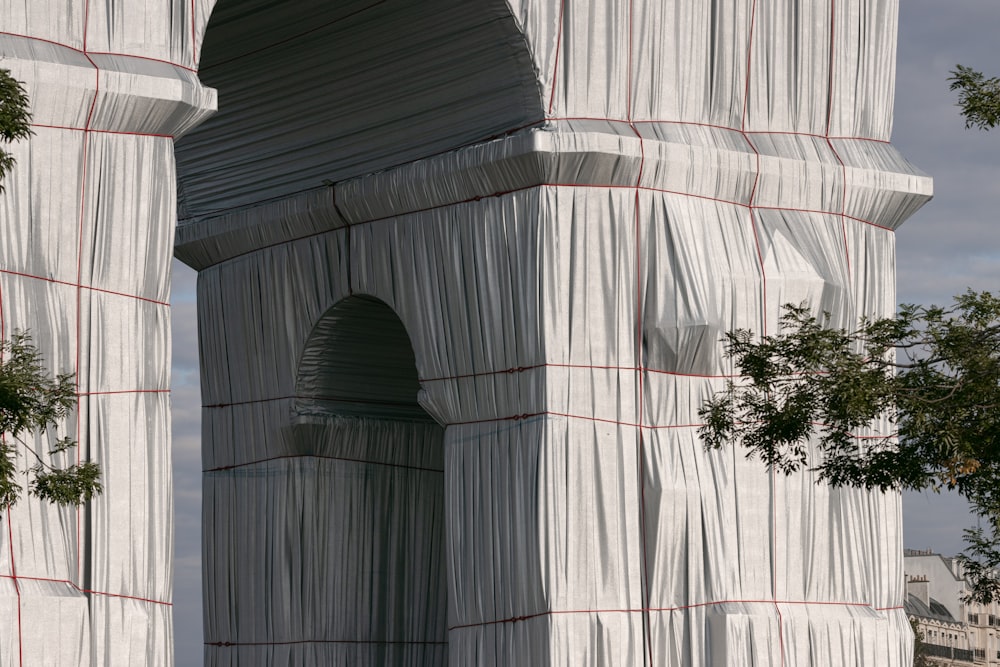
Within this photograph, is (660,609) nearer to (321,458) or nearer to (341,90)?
(321,458)

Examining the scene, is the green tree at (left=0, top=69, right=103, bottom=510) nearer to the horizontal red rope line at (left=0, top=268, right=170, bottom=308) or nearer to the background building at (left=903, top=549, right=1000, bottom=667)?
the horizontal red rope line at (left=0, top=268, right=170, bottom=308)

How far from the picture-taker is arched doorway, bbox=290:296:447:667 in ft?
97.5

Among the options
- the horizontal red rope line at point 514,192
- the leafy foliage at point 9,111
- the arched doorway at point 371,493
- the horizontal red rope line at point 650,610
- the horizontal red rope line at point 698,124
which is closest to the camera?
the leafy foliage at point 9,111

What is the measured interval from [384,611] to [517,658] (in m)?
5.75

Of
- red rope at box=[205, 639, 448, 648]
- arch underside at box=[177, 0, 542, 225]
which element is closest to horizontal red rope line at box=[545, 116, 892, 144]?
arch underside at box=[177, 0, 542, 225]

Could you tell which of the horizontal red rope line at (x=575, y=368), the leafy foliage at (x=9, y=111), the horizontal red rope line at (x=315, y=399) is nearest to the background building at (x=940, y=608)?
the horizontal red rope line at (x=315, y=399)

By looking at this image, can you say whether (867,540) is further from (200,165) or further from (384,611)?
(200,165)

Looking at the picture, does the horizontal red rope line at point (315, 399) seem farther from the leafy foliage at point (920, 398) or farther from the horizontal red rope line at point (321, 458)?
the leafy foliage at point (920, 398)

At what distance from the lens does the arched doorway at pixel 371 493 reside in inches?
1170

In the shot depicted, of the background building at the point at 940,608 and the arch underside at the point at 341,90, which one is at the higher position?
the arch underside at the point at 341,90

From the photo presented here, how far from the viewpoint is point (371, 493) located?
100 ft

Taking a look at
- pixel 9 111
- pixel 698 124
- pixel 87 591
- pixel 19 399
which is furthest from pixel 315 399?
pixel 9 111

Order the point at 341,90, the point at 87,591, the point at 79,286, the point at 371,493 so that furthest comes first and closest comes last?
the point at 371,493 → the point at 341,90 → the point at 79,286 → the point at 87,591

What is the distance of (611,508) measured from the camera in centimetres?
2539
